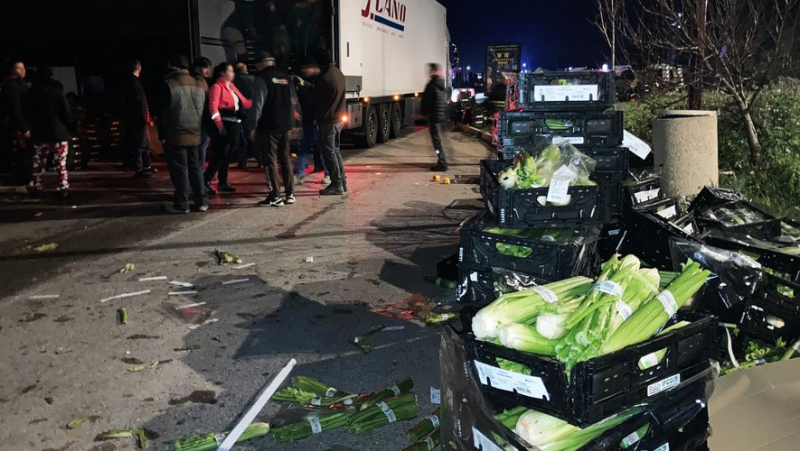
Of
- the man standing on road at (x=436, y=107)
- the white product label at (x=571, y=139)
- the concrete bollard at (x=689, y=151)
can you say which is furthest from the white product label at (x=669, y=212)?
the man standing on road at (x=436, y=107)

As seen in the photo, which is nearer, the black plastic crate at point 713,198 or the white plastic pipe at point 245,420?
the white plastic pipe at point 245,420

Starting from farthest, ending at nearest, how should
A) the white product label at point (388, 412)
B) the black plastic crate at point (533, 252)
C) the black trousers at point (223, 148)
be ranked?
the black trousers at point (223, 148), the black plastic crate at point (533, 252), the white product label at point (388, 412)

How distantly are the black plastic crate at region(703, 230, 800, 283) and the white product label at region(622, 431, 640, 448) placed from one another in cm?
212

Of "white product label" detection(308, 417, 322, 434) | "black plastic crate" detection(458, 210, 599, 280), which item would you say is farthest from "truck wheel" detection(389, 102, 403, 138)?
"white product label" detection(308, 417, 322, 434)

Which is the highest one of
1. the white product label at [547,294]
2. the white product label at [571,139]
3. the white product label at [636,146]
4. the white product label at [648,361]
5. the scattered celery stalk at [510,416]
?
the white product label at [571,139]

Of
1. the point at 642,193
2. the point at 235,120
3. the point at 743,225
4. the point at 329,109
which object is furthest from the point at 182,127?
the point at 743,225

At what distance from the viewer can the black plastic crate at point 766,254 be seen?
170 inches

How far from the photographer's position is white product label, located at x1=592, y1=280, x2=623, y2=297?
301 centimetres

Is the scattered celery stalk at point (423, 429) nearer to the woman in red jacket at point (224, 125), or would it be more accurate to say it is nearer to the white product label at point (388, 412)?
the white product label at point (388, 412)

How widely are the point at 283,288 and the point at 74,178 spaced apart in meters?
8.10

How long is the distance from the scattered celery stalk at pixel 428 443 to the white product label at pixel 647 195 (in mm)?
2996

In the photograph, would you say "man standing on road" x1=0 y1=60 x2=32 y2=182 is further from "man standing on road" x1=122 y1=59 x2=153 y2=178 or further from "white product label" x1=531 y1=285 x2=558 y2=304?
"white product label" x1=531 y1=285 x2=558 y2=304

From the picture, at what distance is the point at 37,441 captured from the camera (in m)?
3.84

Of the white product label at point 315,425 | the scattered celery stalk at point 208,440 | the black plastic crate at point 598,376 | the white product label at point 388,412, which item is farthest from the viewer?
the white product label at point 388,412
